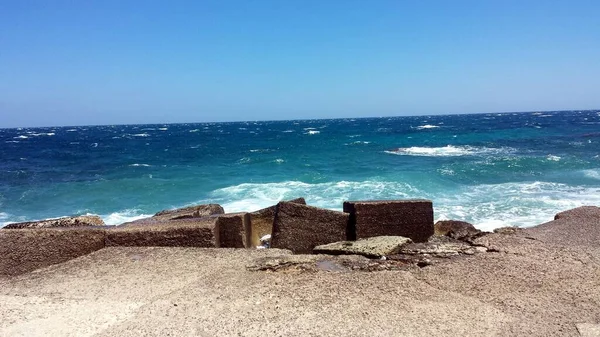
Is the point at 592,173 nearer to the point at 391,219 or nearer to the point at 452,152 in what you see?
the point at 452,152

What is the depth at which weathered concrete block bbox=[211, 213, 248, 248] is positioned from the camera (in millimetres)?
5109

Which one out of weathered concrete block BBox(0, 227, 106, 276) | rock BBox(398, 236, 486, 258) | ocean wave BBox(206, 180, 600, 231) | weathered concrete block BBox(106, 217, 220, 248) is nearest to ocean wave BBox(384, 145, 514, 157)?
ocean wave BBox(206, 180, 600, 231)

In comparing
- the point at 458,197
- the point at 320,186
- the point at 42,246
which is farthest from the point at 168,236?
the point at 320,186

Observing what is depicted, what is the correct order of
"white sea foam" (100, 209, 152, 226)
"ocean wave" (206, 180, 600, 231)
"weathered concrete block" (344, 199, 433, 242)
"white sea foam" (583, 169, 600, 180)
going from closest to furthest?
1. "weathered concrete block" (344, 199, 433, 242)
2. "ocean wave" (206, 180, 600, 231)
3. "white sea foam" (100, 209, 152, 226)
4. "white sea foam" (583, 169, 600, 180)

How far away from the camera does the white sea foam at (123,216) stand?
1281 cm

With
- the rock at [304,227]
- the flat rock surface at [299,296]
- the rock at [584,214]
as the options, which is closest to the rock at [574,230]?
the rock at [584,214]

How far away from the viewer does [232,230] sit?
5152mm

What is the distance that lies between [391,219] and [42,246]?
3476mm

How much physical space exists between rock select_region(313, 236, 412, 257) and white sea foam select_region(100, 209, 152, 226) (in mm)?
9487

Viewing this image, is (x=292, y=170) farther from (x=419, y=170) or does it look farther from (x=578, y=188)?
(x=578, y=188)

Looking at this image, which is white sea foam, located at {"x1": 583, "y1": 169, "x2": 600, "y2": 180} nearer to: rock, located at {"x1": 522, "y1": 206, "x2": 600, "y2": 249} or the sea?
the sea

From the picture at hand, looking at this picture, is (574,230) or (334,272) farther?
(574,230)

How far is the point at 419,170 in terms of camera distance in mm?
21109

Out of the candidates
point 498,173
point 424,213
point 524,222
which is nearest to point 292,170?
point 498,173
